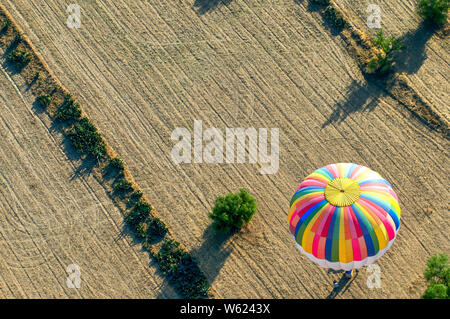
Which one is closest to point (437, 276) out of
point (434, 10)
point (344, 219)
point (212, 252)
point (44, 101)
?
point (344, 219)

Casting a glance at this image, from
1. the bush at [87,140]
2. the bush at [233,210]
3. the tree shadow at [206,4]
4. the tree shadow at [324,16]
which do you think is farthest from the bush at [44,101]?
the tree shadow at [324,16]

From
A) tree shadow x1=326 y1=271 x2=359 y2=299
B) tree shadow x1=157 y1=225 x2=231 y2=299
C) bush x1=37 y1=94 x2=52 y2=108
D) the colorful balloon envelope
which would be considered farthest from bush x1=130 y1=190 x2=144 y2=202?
tree shadow x1=326 y1=271 x2=359 y2=299

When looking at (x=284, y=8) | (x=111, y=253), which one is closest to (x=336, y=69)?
(x=284, y=8)

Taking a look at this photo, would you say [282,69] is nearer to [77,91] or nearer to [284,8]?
[284,8]

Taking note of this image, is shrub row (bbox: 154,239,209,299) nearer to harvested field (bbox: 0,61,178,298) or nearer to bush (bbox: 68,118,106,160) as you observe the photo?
harvested field (bbox: 0,61,178,298)

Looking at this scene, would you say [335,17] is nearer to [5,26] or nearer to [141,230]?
[141,230]

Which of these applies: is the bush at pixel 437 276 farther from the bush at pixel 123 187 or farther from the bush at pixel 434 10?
the bush at pixel 123 187
